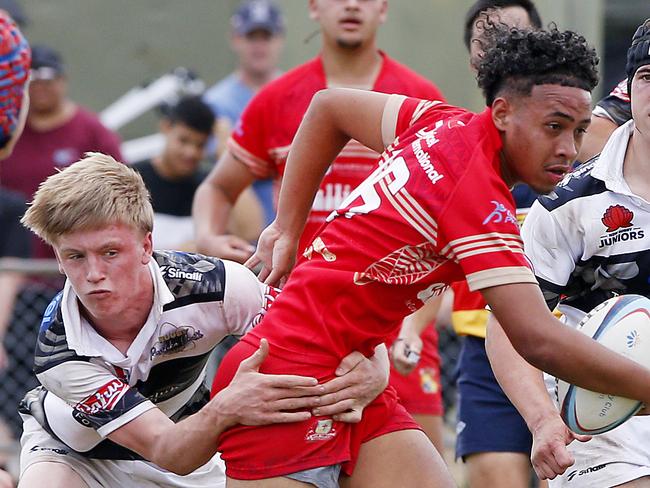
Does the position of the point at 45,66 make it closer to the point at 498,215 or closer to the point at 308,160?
the point at 308,160

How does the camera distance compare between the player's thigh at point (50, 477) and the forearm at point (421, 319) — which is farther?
the forearm at point (421, 319)

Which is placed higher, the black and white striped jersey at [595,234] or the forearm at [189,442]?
the black and white striped jersey at [595,234]

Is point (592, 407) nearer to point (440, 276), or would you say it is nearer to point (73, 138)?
point (440, 276)

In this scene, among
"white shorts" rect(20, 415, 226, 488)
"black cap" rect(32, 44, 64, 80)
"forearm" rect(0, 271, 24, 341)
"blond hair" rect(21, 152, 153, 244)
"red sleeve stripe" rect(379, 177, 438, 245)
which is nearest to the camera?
"red sleeve stripe" rect(379, 177, 438, 245)

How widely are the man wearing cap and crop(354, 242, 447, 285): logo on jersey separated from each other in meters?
0.50

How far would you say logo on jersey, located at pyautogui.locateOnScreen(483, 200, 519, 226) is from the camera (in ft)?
11.0

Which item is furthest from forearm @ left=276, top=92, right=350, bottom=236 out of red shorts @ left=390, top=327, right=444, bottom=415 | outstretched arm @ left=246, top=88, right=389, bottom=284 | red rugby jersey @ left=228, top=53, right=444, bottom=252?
red shorts @ left=390, top=327, right=444, bottom=415

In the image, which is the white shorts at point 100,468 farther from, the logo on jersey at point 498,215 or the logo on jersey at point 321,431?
the logo on jersey at point 498,215

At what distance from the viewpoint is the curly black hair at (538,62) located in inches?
137

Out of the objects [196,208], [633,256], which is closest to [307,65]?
[196,208]

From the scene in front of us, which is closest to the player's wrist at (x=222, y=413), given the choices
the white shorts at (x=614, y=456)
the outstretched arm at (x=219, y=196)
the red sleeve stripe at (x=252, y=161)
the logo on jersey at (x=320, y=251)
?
the logo on jersey at (x=320, y=251)

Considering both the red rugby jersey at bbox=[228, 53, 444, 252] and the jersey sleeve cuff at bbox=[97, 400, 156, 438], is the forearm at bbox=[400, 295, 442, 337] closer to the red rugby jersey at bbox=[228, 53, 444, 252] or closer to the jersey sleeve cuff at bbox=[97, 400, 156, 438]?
the red rugby jersey at bbox=[228, 53, 444, 252]

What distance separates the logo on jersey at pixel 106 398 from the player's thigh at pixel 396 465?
0.71m

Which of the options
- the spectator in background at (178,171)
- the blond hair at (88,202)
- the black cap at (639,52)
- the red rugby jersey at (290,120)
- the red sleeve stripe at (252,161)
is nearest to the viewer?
the blond hair at (88,202)
